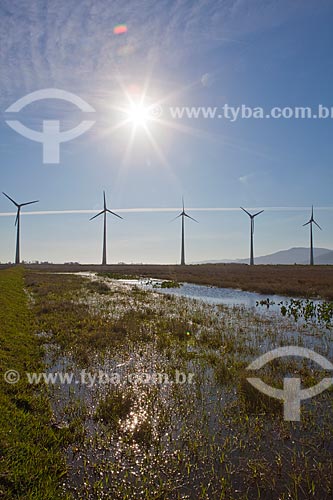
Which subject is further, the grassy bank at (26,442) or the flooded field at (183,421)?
the flooded field at (183,421)

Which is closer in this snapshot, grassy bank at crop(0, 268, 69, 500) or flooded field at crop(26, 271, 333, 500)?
grassy bank at crop(0, 268, 69, 500)

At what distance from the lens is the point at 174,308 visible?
26078mm

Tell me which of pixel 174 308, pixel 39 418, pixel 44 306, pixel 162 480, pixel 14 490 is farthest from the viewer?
pixel 174 308

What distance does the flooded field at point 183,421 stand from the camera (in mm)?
5957

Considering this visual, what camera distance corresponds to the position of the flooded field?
5957mm

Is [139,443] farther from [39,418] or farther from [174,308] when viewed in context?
[174,308]

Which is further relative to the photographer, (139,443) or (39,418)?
(39,418)

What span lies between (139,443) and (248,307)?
71.1ft

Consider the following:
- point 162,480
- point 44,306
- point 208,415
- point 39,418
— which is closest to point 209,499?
point 162,480

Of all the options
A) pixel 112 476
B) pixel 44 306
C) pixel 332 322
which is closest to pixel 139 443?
pixel 112 476

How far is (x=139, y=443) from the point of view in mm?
7121

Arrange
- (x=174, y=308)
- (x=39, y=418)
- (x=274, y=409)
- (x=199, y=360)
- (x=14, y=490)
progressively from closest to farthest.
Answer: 1. (x=14, y=490)
2. (x=39, y=418)
3. (x=274, y=409)
4. (x=199, y=360)
5. (x=174, y=308)

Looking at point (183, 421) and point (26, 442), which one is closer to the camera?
point (26, 442)

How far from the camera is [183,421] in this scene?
26.3 feet
